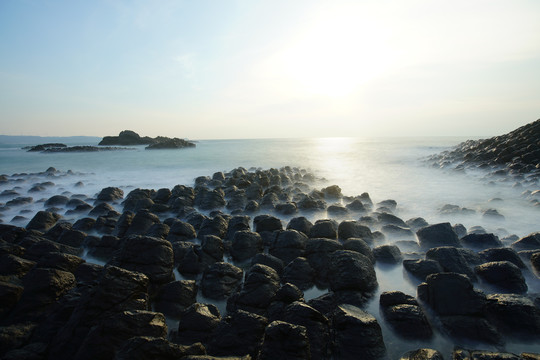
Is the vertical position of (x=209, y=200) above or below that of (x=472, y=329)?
above

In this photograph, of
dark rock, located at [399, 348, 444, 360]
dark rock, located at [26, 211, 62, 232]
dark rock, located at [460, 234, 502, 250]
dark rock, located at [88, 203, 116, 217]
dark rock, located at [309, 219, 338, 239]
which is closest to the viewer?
dark rock, located at [399, 348, 444, 360]

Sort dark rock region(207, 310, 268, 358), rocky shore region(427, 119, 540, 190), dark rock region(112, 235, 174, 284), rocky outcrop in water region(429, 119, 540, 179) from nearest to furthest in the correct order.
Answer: dark rock region(207, 310, 268, 358), dark rock region(112, 235, 174, 284), rocky shore region(427, 119, 540, 190), rocky outcrop in water region(429, 119, 540, 179)

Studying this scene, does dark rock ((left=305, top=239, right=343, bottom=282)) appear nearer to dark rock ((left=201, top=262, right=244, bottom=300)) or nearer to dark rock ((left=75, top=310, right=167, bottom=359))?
dark rock ((left=201, top=262, right=244, bottom=300))

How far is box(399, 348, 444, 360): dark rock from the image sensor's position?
2.80m

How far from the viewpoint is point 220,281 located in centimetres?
444

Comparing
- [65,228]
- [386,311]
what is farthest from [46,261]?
[386,311]

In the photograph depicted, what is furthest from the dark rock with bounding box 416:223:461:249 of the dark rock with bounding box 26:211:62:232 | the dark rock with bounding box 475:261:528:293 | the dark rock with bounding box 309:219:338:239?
the dark rock with bounding box 26:211:62:232

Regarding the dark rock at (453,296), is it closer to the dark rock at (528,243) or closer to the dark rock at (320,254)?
the dark rock at (320,254)

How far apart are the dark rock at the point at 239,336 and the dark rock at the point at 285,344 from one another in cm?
25

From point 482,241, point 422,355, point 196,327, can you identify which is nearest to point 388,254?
point 482,241

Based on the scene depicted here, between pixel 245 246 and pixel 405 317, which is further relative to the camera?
pixel 245 246

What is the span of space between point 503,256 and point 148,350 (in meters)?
5.62

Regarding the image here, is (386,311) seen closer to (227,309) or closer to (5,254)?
(227,309)

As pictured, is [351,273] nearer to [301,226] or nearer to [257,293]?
[257,293]
